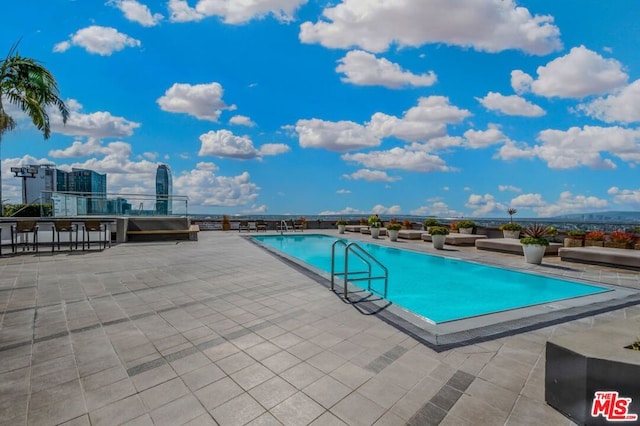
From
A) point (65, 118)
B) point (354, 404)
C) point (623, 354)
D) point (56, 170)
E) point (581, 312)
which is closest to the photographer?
point (623, 354)

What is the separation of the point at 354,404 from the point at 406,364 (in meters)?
0.78

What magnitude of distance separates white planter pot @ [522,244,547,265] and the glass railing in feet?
44.0

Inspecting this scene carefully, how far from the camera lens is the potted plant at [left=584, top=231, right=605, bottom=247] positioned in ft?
32.7

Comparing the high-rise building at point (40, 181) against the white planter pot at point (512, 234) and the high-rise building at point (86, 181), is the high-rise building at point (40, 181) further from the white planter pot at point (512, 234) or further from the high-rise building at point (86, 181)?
the white planter pot at point (512, 234)

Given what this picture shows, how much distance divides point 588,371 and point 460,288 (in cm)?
537

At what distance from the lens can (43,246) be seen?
→ 10320mm

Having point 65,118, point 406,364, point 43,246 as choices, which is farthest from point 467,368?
point 65,118

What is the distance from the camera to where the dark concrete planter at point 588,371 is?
6.05ft

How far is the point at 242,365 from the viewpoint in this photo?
2.85 meters

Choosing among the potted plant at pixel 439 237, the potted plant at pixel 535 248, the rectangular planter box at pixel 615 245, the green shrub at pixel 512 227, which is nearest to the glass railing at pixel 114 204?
the potted plant at pixel 439 237

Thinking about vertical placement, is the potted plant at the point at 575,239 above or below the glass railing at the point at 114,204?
below

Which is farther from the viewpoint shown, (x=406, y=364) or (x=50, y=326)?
(x=50, y=326)

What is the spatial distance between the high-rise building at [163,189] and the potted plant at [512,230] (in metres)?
14.5

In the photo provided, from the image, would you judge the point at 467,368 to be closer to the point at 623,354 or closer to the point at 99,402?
the point at 623,354
